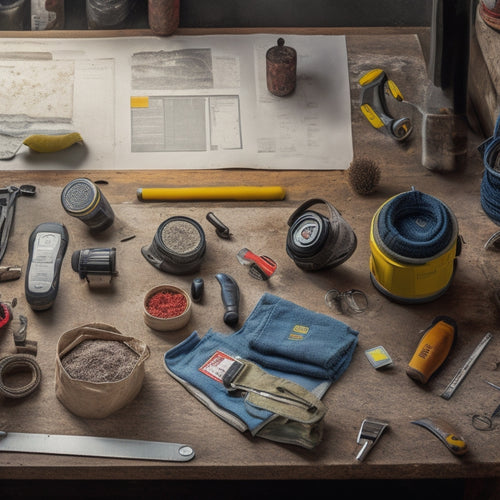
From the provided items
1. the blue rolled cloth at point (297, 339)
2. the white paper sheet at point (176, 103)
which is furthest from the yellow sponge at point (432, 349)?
the white paper sheet at point (176, 103)

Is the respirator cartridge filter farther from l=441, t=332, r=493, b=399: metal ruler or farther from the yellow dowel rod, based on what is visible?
l=441, t=332, r=493, b=399: metal ruler

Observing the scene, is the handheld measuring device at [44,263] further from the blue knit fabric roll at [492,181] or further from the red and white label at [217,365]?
the blue knit fabric roll at [492,181]

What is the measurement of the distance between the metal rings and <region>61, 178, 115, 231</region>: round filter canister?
0.39 m

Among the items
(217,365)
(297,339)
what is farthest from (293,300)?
(217,365)

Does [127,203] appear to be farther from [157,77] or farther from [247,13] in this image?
[247,13]

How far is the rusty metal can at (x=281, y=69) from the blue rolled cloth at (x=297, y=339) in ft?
2.32

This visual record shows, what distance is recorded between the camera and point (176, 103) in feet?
7.68

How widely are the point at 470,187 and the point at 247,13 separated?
946 mm

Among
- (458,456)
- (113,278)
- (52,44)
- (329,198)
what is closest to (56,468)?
(113,278)

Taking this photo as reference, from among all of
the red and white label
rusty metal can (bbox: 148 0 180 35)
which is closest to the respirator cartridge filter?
the red and white label

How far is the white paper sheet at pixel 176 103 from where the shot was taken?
226 centimetres

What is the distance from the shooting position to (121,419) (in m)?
1.66

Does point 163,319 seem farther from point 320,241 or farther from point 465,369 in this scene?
point 465,369

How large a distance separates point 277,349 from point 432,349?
1.04 ft
